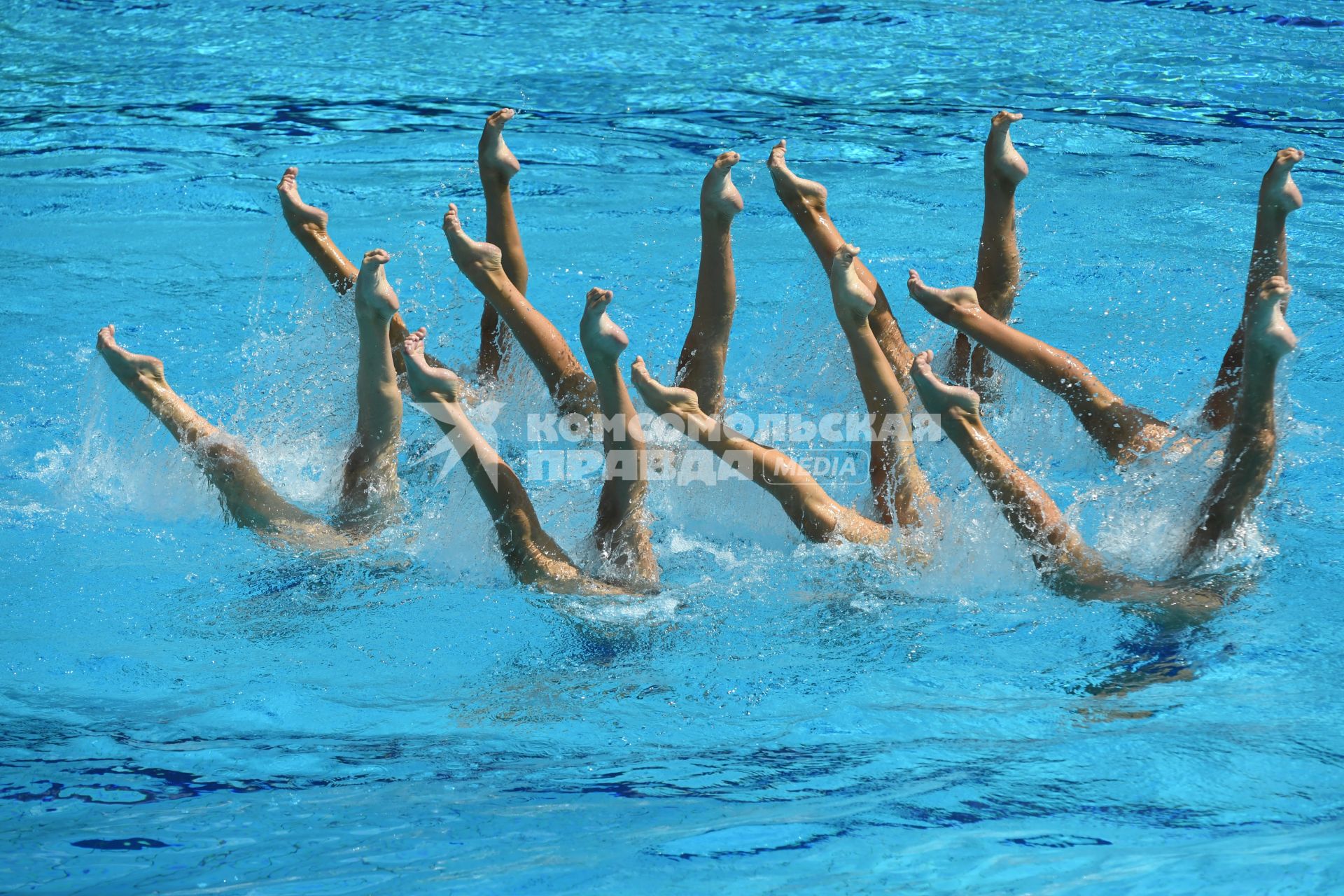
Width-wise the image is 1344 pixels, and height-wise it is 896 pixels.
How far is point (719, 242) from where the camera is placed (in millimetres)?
4043

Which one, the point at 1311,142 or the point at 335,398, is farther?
the point at 1311,142

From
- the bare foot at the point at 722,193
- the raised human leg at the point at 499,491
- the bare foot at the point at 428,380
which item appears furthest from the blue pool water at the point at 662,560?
the bare foot at the point at 722,193

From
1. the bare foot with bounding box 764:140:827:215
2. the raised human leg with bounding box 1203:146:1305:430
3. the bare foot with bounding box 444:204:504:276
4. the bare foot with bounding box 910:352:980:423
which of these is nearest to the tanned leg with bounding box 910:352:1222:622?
the bare foot with bounding box 910:352:980:423

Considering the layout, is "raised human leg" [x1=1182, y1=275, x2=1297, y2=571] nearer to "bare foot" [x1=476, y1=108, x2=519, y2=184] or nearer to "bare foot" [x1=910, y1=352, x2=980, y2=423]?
"bare foot" [x1=910, y1=352, x2=980, y2=423]

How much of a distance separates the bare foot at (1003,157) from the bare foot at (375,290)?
2123mm

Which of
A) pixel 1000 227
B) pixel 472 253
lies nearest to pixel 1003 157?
pixel 1000 227

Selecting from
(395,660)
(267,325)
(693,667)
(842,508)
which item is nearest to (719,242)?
(842,508)

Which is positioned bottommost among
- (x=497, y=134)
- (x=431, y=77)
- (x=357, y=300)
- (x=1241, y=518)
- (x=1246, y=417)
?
(x=1241, y=518)

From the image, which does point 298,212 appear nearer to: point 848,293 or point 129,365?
point 129,365

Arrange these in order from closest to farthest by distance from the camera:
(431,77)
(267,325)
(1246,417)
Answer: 1. (1246,417)
2. (267,325)
3. (431,77)

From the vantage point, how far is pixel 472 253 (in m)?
3.97

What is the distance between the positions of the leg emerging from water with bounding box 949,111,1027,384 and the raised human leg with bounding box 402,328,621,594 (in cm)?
189

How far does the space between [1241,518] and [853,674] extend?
118 cm

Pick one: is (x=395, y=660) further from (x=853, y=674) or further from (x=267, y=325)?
(x=267, y=325)
